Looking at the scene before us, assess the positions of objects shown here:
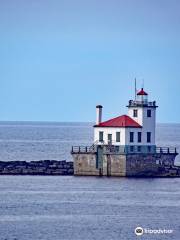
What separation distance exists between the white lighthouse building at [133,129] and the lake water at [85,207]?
2.87m

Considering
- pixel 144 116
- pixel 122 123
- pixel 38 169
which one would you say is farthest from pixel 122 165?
pixel 38 169

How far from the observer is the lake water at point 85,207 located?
210 feet

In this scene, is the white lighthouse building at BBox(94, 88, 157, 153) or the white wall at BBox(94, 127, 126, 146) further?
the white lighthouse building at BBox(94, 88, 157, 153)

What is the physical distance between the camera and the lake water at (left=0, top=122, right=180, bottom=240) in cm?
6406

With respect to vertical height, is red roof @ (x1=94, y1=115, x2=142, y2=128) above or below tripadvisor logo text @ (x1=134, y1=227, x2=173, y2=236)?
above

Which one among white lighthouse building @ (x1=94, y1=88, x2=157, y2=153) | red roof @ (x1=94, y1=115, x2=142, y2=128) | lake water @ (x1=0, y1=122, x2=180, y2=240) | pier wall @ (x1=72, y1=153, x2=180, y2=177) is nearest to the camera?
lake water @ (x1=0, y1=122, x2=180, y2=240)

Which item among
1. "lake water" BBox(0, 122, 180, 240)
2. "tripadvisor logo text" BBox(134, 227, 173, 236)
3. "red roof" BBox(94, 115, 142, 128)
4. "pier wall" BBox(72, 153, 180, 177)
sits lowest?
"tripadvisor logo text" BBox(134, 227, 173, 236)

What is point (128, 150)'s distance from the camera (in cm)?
8812

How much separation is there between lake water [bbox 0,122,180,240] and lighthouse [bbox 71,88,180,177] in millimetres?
973

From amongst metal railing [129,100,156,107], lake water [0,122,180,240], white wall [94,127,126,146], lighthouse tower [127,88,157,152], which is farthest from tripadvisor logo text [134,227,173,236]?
metal railing [129,100,156,107]

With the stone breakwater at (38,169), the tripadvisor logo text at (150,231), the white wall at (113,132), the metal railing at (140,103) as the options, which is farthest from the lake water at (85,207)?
the metal railing at (140,103)

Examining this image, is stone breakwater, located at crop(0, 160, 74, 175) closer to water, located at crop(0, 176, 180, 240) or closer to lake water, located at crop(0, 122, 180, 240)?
lake water, located at crop(0, 122, 180, 240)

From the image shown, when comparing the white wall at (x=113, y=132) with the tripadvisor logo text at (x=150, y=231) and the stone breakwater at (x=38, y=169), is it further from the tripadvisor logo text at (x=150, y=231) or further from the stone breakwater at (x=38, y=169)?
the tripadvisor logo text at (x=150, y=231)

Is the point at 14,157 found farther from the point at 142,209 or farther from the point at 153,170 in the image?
the point at 142,209
